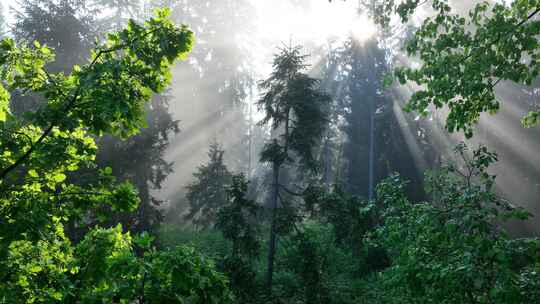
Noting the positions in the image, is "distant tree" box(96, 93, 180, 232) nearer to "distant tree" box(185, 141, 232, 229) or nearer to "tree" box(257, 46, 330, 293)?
"distant tree" box(185, 141, 232, 229)

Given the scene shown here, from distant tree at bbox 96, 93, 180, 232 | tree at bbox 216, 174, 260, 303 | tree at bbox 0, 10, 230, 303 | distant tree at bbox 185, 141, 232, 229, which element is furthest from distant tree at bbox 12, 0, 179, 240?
tree at bbox 0, 10, 230, 303

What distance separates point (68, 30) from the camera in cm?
1864

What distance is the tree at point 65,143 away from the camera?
3732mm

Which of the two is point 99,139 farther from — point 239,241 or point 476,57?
point 476,57

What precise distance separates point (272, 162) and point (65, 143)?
11244 millimetres

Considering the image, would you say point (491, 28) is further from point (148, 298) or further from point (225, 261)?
point (225, 261)

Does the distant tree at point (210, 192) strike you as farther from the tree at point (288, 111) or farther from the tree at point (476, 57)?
the tree at point (476, 57)

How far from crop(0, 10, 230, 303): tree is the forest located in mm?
21

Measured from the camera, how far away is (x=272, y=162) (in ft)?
49.1

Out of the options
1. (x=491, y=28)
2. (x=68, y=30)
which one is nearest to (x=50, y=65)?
(x=68, y=30)

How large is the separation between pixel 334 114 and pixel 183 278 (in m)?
35.0

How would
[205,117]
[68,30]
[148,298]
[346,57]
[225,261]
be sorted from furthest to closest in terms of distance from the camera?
[205,117], [346,57], [68,30], [225,261], [148,298]

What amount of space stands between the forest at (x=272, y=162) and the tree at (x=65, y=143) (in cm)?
2

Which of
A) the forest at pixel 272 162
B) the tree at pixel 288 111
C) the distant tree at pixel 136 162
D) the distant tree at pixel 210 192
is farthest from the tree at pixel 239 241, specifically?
the distant tree at pixel 210 192
